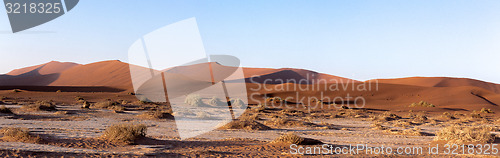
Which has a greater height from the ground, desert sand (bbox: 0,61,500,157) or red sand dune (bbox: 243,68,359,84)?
red sand dune (bbox: 243,68,359,84)

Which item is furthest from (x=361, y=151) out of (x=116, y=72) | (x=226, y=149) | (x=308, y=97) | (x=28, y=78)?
(x=28, y=78)

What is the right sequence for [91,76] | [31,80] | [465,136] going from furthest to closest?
[31,80]
[91,76]
[465,136]

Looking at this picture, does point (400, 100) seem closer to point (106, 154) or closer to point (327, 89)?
point (327, 89)

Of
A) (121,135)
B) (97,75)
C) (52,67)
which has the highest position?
(52,67)

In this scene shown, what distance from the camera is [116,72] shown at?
95.4 metres

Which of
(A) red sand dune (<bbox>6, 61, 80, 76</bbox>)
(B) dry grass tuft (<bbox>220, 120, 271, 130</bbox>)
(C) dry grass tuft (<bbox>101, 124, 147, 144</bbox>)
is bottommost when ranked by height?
(B) dry grass tuft (<bbox>220, 120, 271, 130</bbox>)

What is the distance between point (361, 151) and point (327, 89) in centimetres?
4891

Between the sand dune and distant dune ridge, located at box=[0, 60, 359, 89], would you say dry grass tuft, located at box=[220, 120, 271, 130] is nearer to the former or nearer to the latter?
distant dune ridge, located at box=[0, 60, 359, 89]

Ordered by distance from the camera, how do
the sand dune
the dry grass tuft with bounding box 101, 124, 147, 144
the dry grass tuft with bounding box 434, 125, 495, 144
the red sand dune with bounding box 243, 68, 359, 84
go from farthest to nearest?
the red sand dune with bounding box 243, 68, 359, 84 → the sand dune → the dry grass tuft with bounding box 434, 125, 495, 144 → the dry grass tuft with bounding box 101, 124, 147, 144

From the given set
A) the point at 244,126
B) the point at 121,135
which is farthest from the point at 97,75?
the point at 121,135

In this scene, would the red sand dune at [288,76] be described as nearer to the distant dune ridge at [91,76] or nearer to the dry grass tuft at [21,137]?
the distant dune ridge at [91,76]

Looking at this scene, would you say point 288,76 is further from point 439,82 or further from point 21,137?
point 21,137

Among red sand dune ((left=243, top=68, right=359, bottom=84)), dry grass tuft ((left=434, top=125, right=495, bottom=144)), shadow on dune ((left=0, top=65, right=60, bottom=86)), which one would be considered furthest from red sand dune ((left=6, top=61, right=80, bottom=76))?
dry grass tuft ((left=434, top=125, right=495, bottom=144))

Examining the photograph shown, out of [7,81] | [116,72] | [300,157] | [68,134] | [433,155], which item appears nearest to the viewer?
[300,157]
